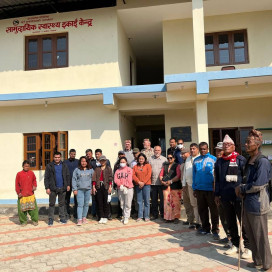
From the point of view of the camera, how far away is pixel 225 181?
450 centimetres

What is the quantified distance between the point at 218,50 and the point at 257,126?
2.90 meters

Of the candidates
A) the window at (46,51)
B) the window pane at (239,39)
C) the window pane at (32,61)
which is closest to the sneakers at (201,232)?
the window pane at (239,39)

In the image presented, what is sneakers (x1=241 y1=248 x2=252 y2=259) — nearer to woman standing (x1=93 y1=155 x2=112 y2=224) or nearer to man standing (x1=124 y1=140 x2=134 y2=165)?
woman standing (x1=93 y1=155 x2=112 y2=224)

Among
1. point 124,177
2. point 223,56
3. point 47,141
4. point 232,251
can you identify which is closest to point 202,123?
point 223,56

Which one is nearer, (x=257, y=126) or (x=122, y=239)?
(x=122, y=239)

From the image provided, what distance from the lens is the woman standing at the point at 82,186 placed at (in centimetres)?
677

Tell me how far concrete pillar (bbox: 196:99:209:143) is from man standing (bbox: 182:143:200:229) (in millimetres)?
2032

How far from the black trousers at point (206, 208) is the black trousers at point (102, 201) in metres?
2.49

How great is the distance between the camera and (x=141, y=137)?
43.7ft

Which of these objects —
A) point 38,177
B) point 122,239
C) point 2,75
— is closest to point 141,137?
point 38,177

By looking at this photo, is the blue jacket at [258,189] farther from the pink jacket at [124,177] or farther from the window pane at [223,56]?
the window pane at [223,56]

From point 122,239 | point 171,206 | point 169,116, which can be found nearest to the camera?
point 122,239

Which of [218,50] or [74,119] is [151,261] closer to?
[74,119]

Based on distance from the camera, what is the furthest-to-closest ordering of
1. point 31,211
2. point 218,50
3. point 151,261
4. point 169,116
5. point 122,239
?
point 169,116 → point 218,50 → point 31,211 → point 122,239 → point 151,261
